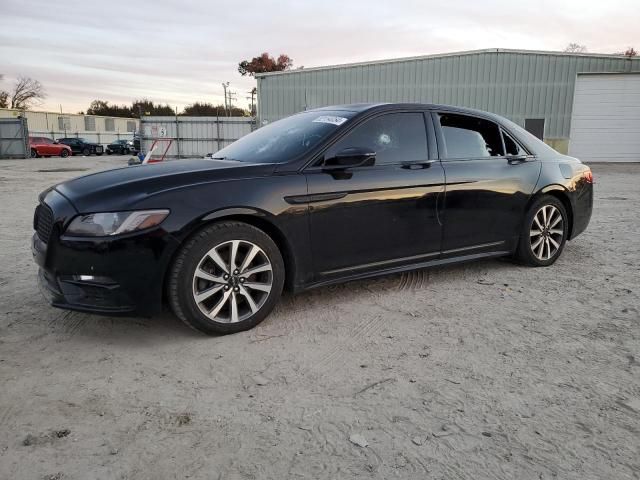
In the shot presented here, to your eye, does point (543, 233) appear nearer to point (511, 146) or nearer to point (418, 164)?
point (511, 146)

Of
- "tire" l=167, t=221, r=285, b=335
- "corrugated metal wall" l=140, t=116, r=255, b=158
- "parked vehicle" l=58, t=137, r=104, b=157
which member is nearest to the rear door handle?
"tire" l=167, t=221, r=285, b=335

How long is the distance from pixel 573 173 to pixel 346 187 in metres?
2.85

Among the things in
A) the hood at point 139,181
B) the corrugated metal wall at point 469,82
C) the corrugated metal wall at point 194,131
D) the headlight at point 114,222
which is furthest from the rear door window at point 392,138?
the corrugated metal wall at point 194,131

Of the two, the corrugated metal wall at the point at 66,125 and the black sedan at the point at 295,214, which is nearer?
the black sedan at the point at 295,214

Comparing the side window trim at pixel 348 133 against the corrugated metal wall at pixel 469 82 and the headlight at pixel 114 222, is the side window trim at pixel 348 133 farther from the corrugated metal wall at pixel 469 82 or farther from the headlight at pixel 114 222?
the corrugated metal wall at pixel 469 82

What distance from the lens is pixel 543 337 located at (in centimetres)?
→ 332

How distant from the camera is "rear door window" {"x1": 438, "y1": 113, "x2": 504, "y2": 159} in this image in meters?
4.34

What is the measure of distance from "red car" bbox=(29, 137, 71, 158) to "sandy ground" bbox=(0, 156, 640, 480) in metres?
32.8

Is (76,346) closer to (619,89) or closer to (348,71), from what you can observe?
(348,71)

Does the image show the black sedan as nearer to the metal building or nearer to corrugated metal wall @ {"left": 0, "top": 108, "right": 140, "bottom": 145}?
the metal building

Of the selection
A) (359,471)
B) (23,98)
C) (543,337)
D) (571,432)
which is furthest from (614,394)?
(23,98)

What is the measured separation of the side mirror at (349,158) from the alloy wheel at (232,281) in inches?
32.2

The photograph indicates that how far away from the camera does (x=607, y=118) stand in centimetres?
2250

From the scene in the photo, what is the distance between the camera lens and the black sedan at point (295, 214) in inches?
120
